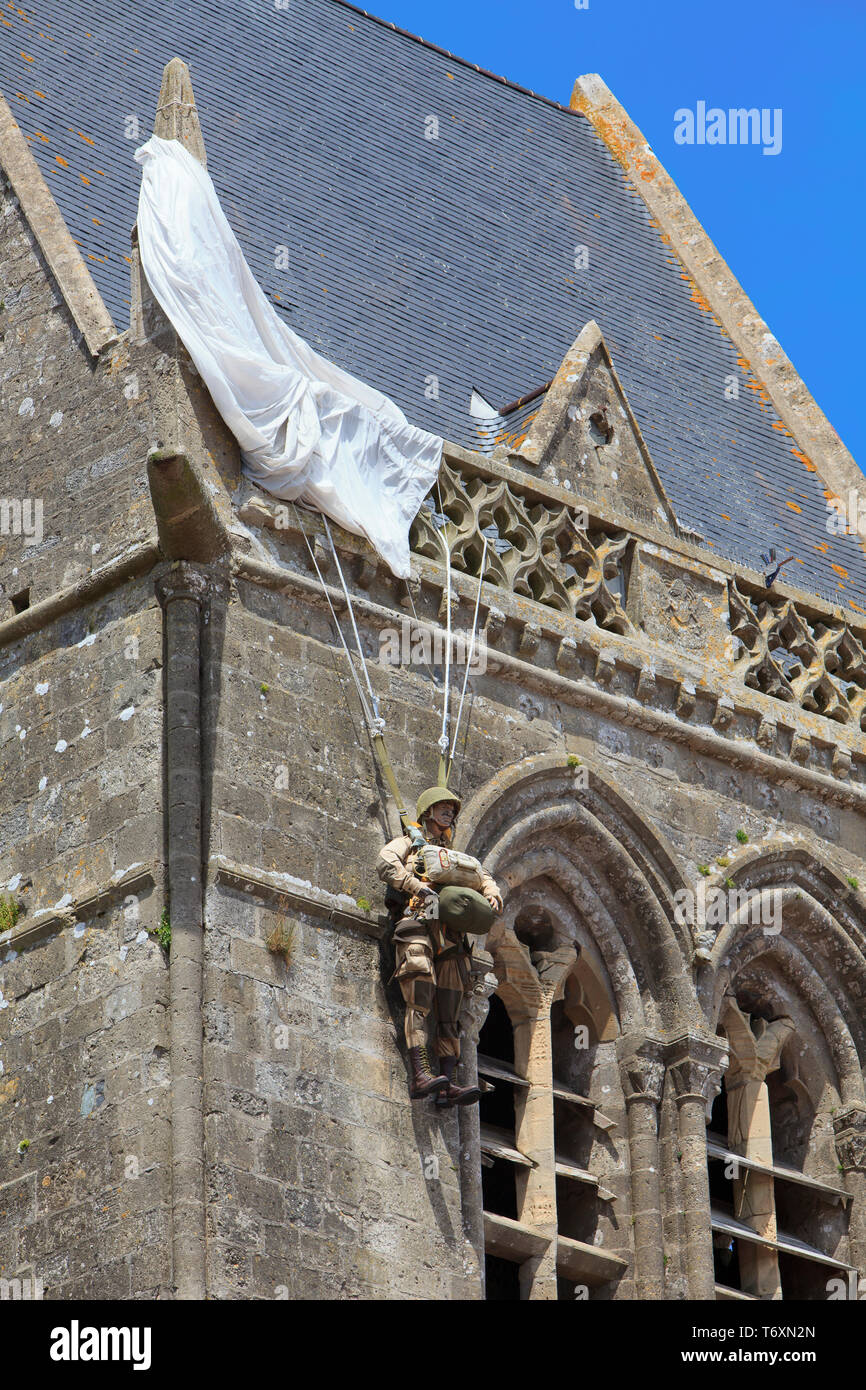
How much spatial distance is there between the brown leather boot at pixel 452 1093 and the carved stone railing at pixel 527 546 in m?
3.20

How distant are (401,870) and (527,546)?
3.09 metres

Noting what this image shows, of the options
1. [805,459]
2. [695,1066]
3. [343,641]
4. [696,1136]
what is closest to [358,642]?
[343,641]

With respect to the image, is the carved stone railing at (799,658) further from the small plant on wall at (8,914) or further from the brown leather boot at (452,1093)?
the small plant on wall at (8,914)

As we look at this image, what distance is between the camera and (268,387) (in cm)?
1595

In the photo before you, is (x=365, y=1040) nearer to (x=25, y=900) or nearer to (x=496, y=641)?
(x=25, y=900)

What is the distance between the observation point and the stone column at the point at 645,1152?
1603 cm

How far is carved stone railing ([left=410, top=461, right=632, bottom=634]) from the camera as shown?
16.9 metres

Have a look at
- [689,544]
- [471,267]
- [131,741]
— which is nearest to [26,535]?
[131,741]

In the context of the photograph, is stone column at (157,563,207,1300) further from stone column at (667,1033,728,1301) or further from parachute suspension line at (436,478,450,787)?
stone column at (667,1033,728,1301)

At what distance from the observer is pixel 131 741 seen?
14.7m

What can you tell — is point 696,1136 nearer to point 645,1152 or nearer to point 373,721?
point 645,1152

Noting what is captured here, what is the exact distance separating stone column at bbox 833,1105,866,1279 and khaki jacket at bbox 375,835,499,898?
12.5 feet

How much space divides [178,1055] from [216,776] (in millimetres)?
1560
